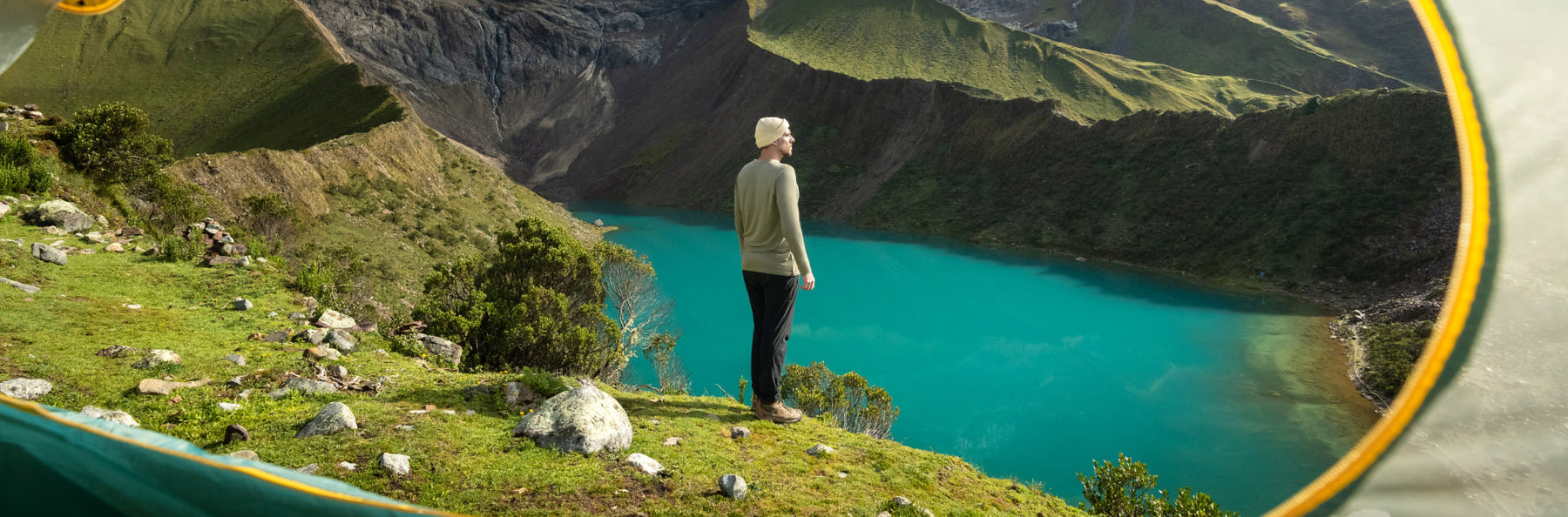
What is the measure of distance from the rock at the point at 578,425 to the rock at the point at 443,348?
4.15 metres

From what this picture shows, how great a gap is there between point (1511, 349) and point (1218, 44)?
99.0 m

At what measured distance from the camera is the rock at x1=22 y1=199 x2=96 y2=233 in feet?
29.1

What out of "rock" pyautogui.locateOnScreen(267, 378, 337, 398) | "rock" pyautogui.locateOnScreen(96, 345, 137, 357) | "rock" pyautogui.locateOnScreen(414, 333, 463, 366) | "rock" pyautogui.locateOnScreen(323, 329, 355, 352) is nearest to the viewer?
"rock" pyautogui.locateOnScreen(267, 378, 337, 398)

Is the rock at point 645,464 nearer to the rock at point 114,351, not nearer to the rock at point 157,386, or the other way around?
the rock at point 157,386

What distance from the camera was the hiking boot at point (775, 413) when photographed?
5.24 metres

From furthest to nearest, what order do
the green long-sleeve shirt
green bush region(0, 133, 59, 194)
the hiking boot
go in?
green bush region(0, 133, 59, 194) < the hiking boot < the green long-sleeve shirt

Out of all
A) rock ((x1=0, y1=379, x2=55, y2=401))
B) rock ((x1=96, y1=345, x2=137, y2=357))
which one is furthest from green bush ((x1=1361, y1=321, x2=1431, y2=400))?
rock ((x1=0, y1=379, x2=55, y2=401))

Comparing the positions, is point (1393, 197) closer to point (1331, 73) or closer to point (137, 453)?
point (137, 453)

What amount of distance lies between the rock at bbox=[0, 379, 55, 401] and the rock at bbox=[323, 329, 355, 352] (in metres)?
2.34

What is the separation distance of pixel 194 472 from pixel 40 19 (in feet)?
10.0

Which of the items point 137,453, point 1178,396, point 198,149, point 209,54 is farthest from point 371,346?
point 209,54

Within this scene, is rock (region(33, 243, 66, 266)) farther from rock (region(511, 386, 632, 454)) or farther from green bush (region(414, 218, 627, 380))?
rock (region(511, 386, 632, 454))

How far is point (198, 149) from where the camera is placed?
4494 cm

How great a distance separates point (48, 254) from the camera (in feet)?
24.5
